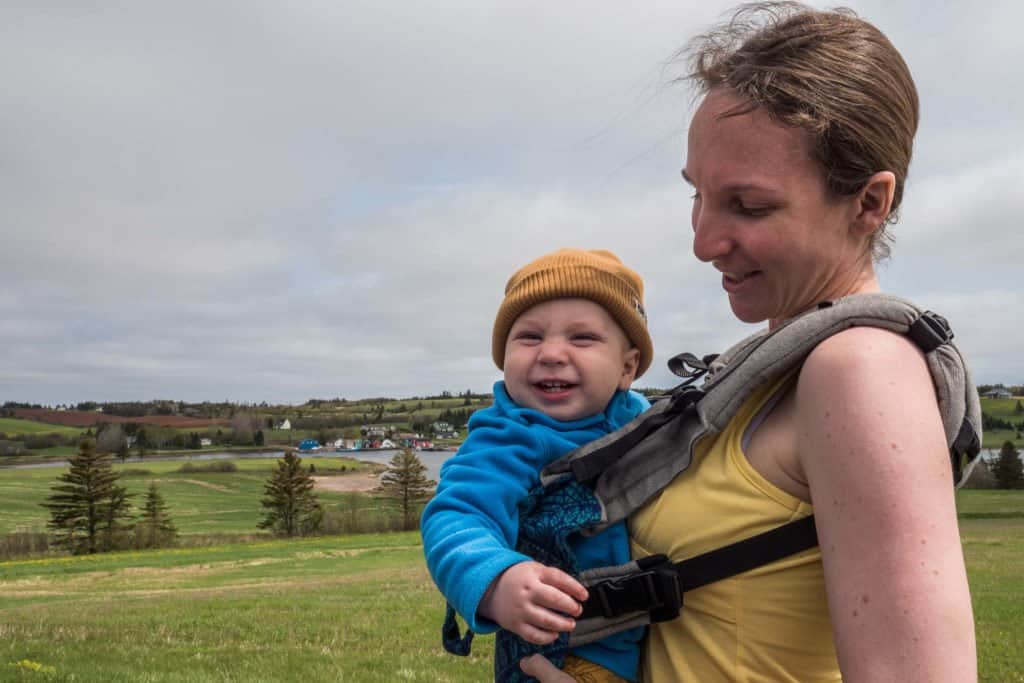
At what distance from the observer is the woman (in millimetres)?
1337

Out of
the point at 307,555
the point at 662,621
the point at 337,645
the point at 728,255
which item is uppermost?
the point at 728,255

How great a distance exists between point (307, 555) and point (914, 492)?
4247cm

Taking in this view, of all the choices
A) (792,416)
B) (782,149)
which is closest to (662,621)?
(792,416)

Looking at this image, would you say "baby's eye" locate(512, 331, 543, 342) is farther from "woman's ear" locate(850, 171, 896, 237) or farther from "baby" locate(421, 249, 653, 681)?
"woman's ear" locate(850, 171, 896, 237)

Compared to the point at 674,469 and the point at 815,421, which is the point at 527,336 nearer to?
the point at 674,469

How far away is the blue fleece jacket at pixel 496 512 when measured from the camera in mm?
1964

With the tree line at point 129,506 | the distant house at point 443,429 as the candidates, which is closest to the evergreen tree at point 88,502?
the tree line at point 129,506

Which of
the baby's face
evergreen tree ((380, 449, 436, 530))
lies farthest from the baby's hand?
evergreen tree ((380, 449, 436, 530))

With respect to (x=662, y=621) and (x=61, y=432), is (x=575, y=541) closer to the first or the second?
(x=662, y=621)

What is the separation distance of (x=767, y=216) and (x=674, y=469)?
1.93ft

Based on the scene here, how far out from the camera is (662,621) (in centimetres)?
187

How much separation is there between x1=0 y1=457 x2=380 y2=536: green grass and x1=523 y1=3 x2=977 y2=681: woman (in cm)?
8672

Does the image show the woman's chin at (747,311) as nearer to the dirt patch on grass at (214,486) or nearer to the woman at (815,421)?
the woman at (815,421)

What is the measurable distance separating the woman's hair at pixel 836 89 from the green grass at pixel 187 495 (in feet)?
285
